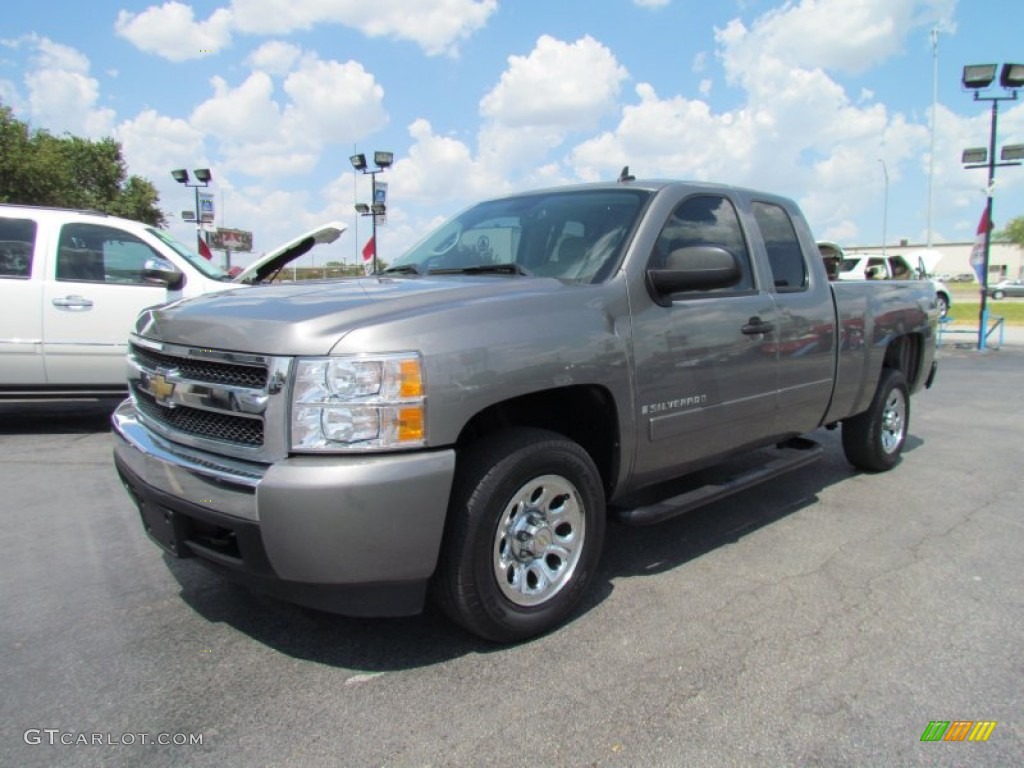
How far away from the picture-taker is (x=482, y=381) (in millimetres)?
2641

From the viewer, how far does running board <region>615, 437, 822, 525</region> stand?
11.1 ft

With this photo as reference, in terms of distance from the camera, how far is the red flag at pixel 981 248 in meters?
15.2

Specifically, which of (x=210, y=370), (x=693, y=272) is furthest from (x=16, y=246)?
(x=693, y=272)

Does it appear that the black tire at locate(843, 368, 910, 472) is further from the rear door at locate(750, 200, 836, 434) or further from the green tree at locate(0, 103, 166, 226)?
the green tree at locate(0, 103, 166, 226)

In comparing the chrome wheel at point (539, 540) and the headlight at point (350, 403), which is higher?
the headlight at point (350, 403)

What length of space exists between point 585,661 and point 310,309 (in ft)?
5.51

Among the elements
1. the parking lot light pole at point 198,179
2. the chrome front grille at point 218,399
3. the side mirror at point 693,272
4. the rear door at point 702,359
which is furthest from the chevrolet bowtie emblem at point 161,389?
the parking lot light pole at point 198,179

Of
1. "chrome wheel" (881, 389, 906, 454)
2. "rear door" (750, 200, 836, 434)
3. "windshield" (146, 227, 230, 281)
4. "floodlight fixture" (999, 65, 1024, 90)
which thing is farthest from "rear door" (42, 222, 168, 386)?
"floodlight fixture" (999, 65, 1024, 90)

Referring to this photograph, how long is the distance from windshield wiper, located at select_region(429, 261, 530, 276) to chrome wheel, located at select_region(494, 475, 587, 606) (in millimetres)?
1069

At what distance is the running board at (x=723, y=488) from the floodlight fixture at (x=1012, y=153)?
13.6 metres

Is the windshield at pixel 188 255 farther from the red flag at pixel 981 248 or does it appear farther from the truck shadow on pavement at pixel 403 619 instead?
the red flag at pixel 981 248

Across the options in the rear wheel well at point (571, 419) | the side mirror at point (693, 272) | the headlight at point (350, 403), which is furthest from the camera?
the side mirror at point (693, 272)

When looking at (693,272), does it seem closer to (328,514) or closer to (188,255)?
(328,514)

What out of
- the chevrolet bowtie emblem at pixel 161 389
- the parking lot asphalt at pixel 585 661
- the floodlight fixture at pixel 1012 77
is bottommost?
the parking lot asphalt at pixel 585 661
